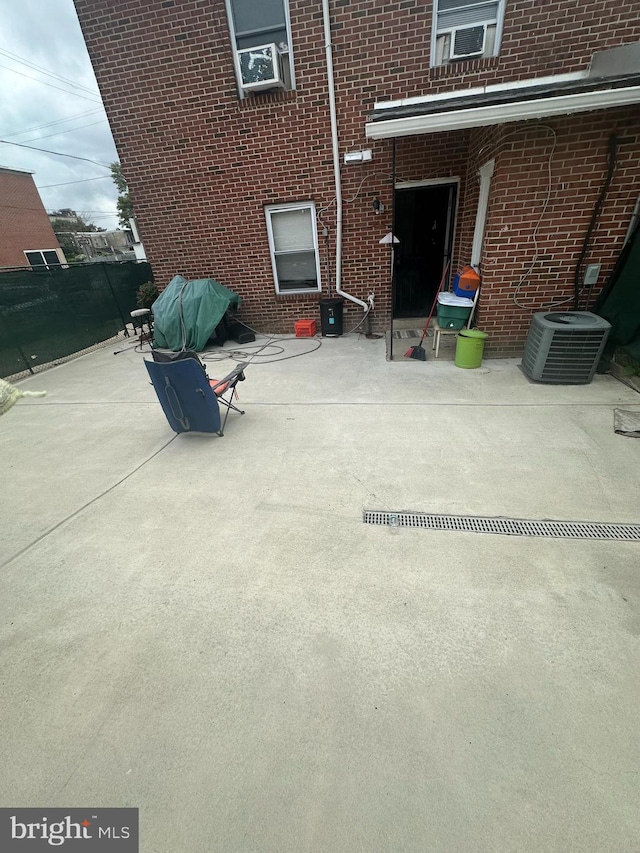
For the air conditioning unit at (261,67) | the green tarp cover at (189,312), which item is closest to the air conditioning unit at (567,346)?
the green tarp cover at (189,312)

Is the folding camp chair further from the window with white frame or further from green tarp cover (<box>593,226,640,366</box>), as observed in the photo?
the window with white frame

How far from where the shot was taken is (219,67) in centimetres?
581

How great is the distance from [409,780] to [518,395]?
3626 mm

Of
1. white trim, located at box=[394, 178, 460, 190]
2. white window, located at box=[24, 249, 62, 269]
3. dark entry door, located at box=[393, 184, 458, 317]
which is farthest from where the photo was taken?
white window, located at box=[24, 249, 62, 269]

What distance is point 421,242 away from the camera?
6684 mm

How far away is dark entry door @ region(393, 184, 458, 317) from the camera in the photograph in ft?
20.8

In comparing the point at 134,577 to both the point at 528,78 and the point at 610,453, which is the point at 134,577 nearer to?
the point at 610,453

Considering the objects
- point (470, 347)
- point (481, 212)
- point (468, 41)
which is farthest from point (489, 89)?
point (470, 347)

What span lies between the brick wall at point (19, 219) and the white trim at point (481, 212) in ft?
Result: 81.7

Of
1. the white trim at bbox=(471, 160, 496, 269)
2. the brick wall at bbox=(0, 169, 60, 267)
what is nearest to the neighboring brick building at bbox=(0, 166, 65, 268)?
the brick wall at bbox=(0, 169, 60, 267)

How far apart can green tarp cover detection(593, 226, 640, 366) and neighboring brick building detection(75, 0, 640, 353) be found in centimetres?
27

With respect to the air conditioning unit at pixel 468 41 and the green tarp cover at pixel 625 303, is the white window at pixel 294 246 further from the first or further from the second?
the green tarp cover at pixel 625 303

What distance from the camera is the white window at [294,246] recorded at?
6504mm

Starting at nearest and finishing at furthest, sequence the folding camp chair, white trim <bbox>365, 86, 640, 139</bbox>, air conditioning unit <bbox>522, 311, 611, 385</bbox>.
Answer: the folding camp chair < white trim <bbox>365, 86, 640, 139</bbox> < air conditioning unit <bbox>522, 311, 611, 385</bbox>
